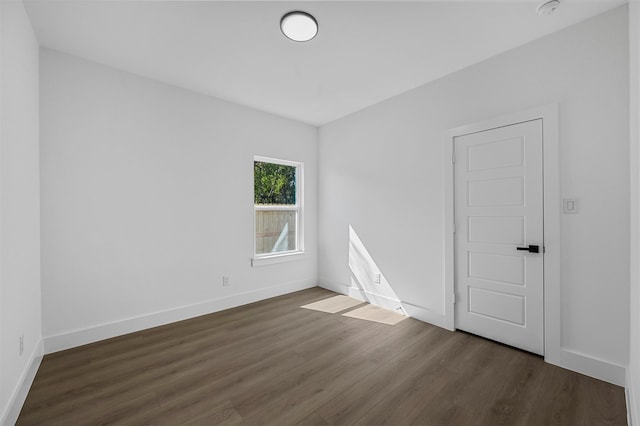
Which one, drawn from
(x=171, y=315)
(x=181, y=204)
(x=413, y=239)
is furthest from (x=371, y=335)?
(x=181, y=204)

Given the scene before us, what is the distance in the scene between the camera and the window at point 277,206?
13.3ft

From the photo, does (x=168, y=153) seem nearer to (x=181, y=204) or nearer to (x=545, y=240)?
(x=181, y=204)

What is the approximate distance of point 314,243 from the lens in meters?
4.66

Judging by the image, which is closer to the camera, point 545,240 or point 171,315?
point 545,240

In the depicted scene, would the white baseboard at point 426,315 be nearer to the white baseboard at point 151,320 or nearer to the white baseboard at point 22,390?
the white baseboard at point 151,320

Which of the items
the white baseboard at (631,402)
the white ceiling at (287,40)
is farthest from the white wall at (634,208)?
the white ceiling at (287,40)

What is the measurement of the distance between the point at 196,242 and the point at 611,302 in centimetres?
396

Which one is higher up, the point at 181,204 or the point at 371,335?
the point at 181,204

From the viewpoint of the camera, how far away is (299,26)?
216 cm

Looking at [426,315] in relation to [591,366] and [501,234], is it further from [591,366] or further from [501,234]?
[591,366]

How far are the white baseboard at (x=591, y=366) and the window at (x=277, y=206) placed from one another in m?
3.32

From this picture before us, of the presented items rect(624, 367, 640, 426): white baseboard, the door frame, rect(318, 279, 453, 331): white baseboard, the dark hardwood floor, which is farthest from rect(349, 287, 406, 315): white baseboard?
rect(624, 367, 640, 426): white baseboard

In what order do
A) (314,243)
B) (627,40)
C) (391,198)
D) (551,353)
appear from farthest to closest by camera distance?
(314,243), (391,198), (551,353), (627,40)

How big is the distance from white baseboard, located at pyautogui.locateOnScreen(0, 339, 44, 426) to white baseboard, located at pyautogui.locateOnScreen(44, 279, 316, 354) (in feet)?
0.47
